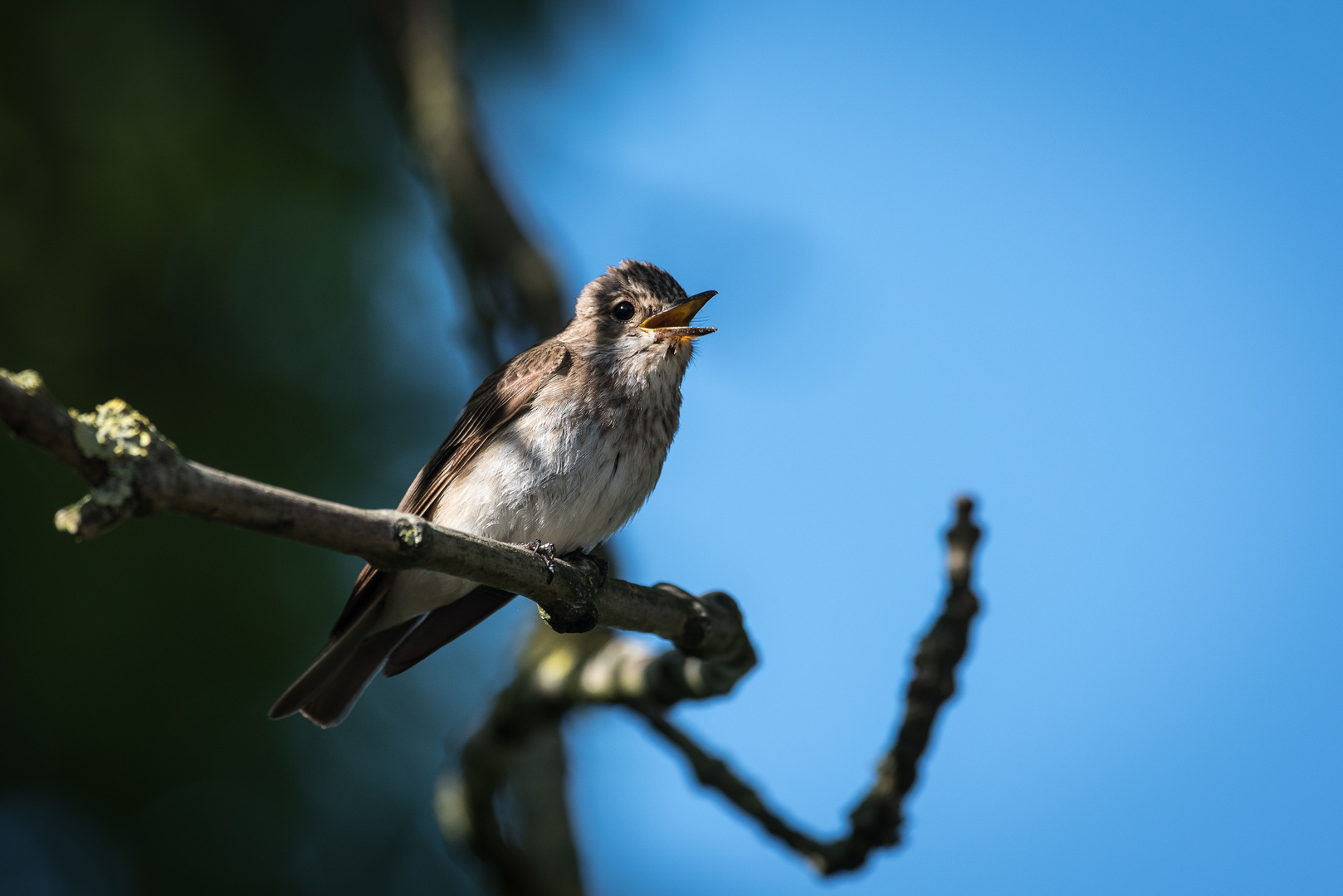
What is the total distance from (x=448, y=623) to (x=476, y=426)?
0.77m

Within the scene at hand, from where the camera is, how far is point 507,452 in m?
4.06

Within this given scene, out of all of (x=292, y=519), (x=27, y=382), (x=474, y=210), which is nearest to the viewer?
(x=27, y=382)

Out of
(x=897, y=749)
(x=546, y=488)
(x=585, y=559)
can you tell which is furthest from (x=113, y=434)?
(x=897, y=749)

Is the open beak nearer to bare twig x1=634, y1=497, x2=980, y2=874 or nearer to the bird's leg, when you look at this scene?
the bird's leg

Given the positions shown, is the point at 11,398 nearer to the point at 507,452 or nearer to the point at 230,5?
the point at 507,452

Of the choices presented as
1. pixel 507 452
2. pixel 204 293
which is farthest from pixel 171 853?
pixel 507 452

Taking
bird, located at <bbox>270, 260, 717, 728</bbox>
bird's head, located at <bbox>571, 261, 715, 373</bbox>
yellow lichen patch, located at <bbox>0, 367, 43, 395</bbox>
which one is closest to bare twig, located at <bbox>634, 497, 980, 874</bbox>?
bird, located at <bbox>270, 260, 717, 728</bbox>

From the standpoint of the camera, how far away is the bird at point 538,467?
3996 mm

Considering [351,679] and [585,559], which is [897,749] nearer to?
[585,559]

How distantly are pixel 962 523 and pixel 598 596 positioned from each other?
1.12m

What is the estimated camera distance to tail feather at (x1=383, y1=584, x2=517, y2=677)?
440cm

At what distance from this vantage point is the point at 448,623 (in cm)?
442

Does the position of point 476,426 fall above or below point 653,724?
above

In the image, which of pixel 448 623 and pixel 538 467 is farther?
pixel 448 623
